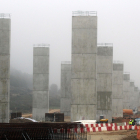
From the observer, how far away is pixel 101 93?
39188 mm

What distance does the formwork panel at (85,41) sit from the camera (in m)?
28.3

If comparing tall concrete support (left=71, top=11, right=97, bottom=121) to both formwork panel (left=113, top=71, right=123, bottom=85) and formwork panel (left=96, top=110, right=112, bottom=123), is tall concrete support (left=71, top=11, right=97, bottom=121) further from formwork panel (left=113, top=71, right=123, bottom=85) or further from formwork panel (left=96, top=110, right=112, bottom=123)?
formwork panel (left=113, top=71, right=123, bottom=85)

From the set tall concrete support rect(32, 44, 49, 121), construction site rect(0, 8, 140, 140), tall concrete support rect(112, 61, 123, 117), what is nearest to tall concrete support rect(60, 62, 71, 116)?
construction site rect(0, 8, 140, 140)

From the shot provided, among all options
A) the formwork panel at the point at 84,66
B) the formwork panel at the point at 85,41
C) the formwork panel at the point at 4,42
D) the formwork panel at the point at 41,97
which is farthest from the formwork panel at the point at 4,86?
the formwork panel at the point at 41,97

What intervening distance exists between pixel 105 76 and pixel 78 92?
35.7ft

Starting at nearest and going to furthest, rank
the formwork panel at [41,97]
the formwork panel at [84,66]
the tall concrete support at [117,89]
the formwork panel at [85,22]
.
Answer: the formwork panel at [85,22] < the formwork panel at [84,66] < the formwork panel at [41,97] < the tall concrete support at [117,89]

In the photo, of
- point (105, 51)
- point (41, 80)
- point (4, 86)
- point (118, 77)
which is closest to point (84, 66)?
point (4, 86)

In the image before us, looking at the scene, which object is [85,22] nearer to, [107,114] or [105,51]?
[105,51]

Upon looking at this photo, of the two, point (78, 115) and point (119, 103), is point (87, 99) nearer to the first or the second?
point (78, 115)

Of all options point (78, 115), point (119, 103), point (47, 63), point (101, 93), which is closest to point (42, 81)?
point (47, 63)

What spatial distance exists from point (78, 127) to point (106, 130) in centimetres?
650

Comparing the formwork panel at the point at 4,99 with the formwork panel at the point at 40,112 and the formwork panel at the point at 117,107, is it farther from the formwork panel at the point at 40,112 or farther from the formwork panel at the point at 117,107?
the formwork panel at the point at 117,107

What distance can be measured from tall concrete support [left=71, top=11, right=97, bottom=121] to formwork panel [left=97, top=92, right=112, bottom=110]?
34.9 ft

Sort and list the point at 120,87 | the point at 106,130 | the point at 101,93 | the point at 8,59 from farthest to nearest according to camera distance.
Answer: the point at 120,87, the point at 101,93, the point at 8,59, the point at 106,130
